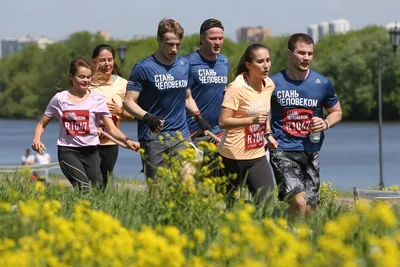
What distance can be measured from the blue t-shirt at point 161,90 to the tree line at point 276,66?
60056mm

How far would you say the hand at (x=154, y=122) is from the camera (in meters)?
10.1

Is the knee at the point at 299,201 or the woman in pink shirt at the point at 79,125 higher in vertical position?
Answer: the woman in pink shirt at the point at 79,125

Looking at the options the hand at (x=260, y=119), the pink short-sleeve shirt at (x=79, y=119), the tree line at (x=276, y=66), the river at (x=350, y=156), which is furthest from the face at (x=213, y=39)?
the tree line at (x=276, y=66)

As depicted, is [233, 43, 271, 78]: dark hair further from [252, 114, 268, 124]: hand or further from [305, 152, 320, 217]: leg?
[305, 152, 320, 217]: leg

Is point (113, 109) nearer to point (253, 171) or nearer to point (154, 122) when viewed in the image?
point (154, 122)

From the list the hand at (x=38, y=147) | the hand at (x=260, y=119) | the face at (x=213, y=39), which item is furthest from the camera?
the face at (x=213, y=39)

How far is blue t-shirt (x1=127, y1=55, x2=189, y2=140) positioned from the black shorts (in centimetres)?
89

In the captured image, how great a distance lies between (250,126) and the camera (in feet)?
33.1

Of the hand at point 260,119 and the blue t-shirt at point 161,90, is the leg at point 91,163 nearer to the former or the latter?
the blue t-shirt at point 161,90

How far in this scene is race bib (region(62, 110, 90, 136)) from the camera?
36.0ft

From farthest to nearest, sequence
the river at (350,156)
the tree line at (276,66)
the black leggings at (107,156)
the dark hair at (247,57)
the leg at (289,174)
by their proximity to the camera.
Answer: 1. the tree line at (276,66)
2. the river at (350,156)
3. the black leggings at (107,156)
4. the leg at (289,174)
5. the dark hair at (247,57)

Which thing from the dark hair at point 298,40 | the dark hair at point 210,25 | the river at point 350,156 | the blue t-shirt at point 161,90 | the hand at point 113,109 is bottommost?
the river at point 350,156

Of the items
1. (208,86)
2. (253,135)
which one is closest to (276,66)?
(208,86)

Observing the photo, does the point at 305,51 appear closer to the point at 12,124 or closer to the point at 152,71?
the point at 152,71
